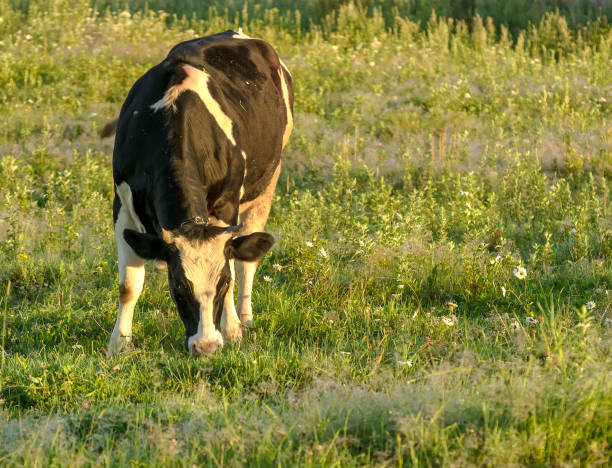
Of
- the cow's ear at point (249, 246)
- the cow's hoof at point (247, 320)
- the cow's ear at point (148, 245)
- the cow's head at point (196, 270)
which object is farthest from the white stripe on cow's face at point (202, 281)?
the cow's hoof at point (247, 320)

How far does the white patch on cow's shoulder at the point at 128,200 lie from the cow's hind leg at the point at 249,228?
107cm

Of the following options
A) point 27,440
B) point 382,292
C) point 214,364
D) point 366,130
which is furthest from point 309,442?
point 366,130

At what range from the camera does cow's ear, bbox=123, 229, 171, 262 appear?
4660 mm

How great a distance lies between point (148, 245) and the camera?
470 centimetres

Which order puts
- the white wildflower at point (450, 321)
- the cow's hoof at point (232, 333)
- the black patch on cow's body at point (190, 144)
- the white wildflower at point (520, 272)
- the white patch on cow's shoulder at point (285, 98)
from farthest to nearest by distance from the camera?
1. the white patch on cow's shoulder at point (285, 98)
2. the white wildflower at point (520, 272)
3. the cow's hoof at point (232, 333)
4. the white wildflower at point (450, 321)
5. the black patch on cow's body at point (190, 144)

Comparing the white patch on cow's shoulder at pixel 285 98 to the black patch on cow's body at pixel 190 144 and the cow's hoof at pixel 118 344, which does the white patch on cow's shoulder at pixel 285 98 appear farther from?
the cow's hoof at pixel 118 344

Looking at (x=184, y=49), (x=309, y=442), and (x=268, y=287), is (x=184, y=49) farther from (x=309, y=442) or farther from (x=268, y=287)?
(x=309, y=442)

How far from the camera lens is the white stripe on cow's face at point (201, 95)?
5.38m

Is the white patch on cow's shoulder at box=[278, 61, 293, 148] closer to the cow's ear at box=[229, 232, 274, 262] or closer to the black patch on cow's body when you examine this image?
the black patch on cow's body

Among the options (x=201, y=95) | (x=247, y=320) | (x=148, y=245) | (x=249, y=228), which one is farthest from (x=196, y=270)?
(x=249, y=228)

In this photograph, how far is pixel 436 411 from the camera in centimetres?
329

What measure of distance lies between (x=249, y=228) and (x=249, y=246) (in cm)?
A: 214

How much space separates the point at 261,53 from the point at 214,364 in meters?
3.37

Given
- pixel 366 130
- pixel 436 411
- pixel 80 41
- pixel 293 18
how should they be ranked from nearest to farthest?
1. pixel 436 411
2. pixel 366 130
3. pixel 80 41
4. pixel 293 18
